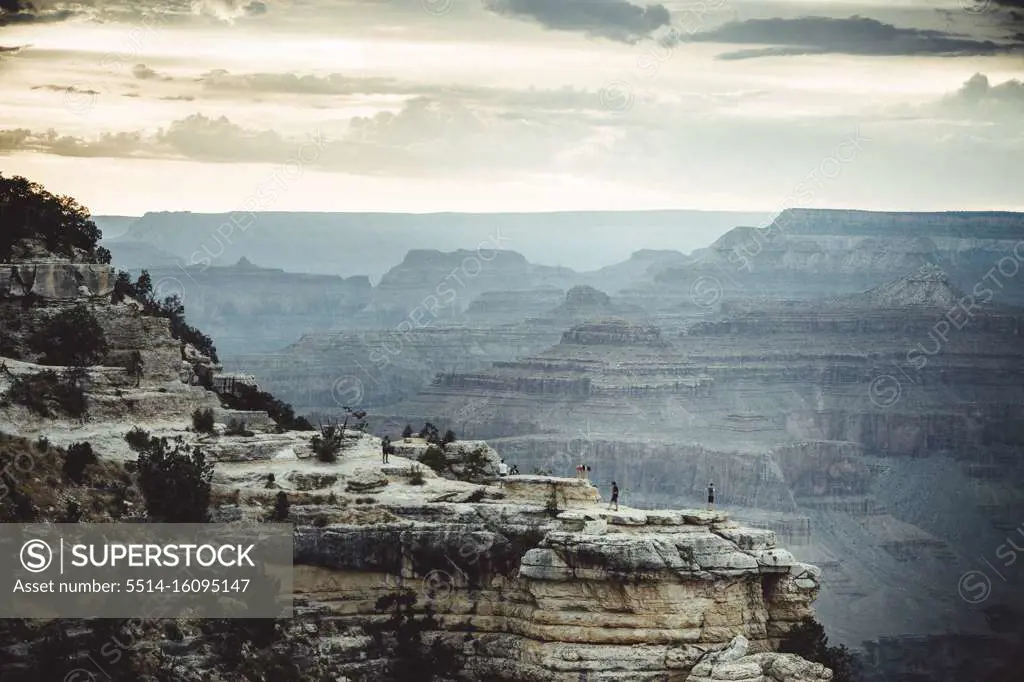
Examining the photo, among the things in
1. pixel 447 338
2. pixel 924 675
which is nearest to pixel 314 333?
pixel 447 338

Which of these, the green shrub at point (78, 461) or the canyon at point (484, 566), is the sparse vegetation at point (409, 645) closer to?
the canyon at point (484, 566)

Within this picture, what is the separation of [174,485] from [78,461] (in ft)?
7.61

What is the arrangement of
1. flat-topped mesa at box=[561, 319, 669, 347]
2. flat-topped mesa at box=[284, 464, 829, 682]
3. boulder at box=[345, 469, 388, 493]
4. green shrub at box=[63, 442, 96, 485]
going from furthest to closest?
flat-topped mesa at box=[561, 319, 669, 347]
boulder at box=[345, 469, 388, 493]
green shrub at box=[63, 442, 96, 485]
flat-topped mesa at box=[284, 464, 829, 682]

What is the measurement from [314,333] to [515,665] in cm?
13142

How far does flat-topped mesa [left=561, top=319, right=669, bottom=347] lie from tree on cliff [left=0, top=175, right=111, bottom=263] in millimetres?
101733

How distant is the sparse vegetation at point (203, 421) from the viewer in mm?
55562

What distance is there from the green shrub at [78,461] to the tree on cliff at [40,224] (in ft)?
32.8

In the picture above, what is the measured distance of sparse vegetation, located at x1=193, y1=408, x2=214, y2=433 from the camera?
182 ft

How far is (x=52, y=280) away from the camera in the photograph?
192ft

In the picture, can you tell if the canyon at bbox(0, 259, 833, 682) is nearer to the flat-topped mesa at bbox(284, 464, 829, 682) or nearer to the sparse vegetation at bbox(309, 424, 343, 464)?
the flat-topped mesa at bbox(284, 464, 829, 682)

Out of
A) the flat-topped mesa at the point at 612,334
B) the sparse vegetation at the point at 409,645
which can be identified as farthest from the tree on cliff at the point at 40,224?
the flat-topped mesa at the point at 612,334

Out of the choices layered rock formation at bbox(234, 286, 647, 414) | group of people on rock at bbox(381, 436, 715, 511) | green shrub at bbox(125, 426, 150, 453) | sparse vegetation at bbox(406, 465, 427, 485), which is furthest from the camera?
layered rock formation at bbox(234, 286, 647, 414)

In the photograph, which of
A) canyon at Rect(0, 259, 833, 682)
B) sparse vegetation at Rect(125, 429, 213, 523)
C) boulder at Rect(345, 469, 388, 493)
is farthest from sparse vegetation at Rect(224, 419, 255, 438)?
sparse vegetation at Rect(125, 429, 213, 523)

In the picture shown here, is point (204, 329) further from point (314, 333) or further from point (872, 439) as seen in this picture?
point (872, 439)
